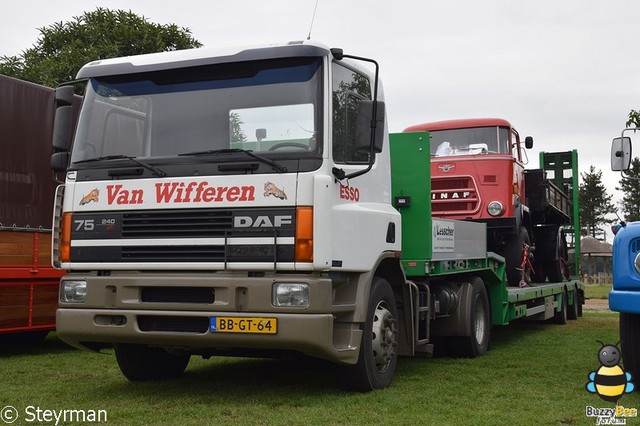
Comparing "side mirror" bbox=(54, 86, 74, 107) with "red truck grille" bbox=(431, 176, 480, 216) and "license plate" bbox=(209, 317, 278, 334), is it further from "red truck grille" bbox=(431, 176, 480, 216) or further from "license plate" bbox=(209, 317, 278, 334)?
"red truck grille" bbox=(431, 176, 480, 216)

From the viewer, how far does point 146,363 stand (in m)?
7.61

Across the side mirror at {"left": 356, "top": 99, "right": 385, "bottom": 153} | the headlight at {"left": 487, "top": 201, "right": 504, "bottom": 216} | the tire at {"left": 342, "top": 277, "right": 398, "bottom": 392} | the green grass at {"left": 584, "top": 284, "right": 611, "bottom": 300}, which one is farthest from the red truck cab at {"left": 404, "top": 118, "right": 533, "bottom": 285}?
the green grass at {"left": 584, "top": 284, "right": 611, "bottom": 300}

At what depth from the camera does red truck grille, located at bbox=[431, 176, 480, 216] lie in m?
12.0

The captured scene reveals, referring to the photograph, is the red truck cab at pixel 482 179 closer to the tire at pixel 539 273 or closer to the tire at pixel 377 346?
the tire at pixel 539 273

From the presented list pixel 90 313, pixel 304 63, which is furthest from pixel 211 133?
pixel 90 313

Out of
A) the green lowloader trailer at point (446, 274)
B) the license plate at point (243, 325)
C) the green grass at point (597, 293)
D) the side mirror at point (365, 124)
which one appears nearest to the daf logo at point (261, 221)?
the license plate at point (243, 325)

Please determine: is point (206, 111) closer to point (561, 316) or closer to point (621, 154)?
point (621, 154)

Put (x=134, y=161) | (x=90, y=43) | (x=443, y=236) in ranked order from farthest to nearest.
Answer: (x=90, y=43) → (x=443, y=236) → (x=134, y=161)

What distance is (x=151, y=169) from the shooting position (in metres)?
6.39

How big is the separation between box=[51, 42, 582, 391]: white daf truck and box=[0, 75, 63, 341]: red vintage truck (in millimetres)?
2830

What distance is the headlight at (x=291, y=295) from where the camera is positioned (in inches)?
234

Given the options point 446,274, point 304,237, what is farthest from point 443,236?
point 304,237

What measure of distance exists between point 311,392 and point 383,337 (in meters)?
0.78

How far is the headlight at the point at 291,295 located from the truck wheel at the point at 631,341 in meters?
2.64
